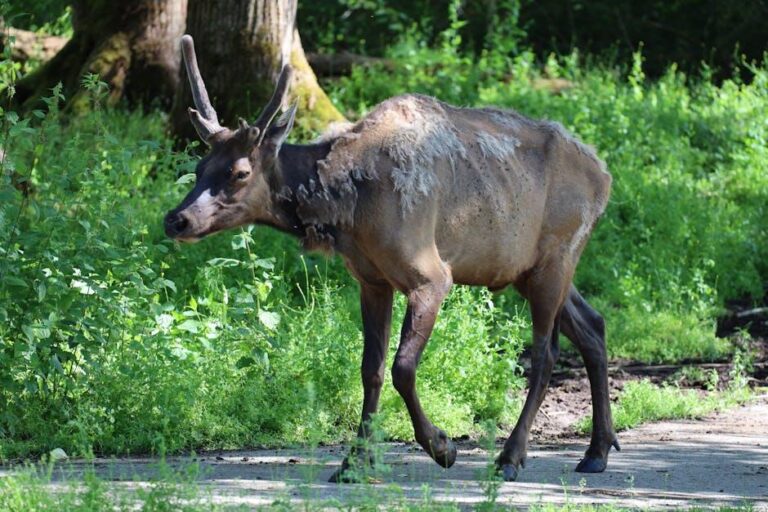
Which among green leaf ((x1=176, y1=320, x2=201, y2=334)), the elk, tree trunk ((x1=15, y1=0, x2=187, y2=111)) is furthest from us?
tree trunk ((x1=15, y1=0, x2=187, y2=111))

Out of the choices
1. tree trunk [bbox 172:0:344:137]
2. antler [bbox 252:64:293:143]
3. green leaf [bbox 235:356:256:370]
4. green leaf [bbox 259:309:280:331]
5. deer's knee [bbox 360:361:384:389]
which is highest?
antler [bbox 252:64:293:143]

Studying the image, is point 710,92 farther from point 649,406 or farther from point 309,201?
point 309,201

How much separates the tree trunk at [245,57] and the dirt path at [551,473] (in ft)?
18.4

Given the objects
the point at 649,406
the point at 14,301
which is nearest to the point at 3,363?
the point at 14,301

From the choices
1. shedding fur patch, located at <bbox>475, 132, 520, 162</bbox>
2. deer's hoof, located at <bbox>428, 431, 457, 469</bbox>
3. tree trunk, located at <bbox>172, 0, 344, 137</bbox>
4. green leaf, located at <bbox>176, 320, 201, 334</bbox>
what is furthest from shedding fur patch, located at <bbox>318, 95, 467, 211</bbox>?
tree trunk, located at <bbox>172, 0, 344, 137</bbox>

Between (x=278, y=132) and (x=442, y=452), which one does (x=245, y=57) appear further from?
(x=442, y=452)

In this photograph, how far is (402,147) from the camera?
27.2 ft

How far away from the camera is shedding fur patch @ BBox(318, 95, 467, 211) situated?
8180 mm

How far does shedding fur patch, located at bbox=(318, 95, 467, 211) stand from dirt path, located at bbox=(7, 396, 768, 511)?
1684 millimetres

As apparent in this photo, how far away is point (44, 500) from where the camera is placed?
6.19 metres

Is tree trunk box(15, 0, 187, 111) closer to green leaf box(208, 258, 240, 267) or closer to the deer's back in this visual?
green leaf box(208, 258, 240, 267)

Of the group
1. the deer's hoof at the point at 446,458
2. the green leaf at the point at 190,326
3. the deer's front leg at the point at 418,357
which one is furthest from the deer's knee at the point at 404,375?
the green leaf at the point at 190,326

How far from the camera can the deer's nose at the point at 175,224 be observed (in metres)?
7.70

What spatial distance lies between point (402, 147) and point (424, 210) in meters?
0.41
